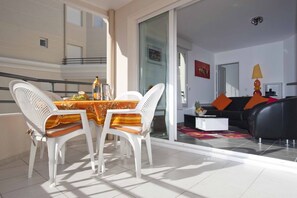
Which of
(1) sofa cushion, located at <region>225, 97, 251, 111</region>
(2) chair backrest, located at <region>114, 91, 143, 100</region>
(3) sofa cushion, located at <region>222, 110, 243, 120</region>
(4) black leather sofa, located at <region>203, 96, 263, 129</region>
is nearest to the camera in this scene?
(2) chair backrest, located at <region>114, 91, 143, 100</region>

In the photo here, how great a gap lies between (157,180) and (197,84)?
5594 millimetres

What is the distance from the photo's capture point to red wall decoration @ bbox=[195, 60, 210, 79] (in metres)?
6.90

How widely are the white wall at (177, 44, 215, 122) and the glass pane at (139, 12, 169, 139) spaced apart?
2.86m

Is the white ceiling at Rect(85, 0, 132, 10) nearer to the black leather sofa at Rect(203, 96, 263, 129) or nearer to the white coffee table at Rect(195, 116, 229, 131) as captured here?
the white coffee table at Rect(195, 116, 229, 131)

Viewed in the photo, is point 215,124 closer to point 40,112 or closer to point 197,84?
point 197,84

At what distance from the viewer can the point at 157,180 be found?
5.95ft

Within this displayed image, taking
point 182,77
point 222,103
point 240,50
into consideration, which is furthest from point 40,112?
point 240,50

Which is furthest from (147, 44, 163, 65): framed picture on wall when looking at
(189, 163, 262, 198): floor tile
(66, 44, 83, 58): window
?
(66, 44, 83, 58): window

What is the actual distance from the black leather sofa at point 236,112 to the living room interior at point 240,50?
0.25 metres

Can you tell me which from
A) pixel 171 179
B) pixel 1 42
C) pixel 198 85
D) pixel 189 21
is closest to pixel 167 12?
pixel 189 21

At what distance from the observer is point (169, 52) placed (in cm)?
312

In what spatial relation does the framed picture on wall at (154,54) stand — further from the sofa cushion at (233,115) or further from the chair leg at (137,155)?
the sofa cushion at (233,115)

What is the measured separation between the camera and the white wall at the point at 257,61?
6355 mm

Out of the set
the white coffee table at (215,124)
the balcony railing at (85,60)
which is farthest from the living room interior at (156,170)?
the balcony railing at (85,60)
